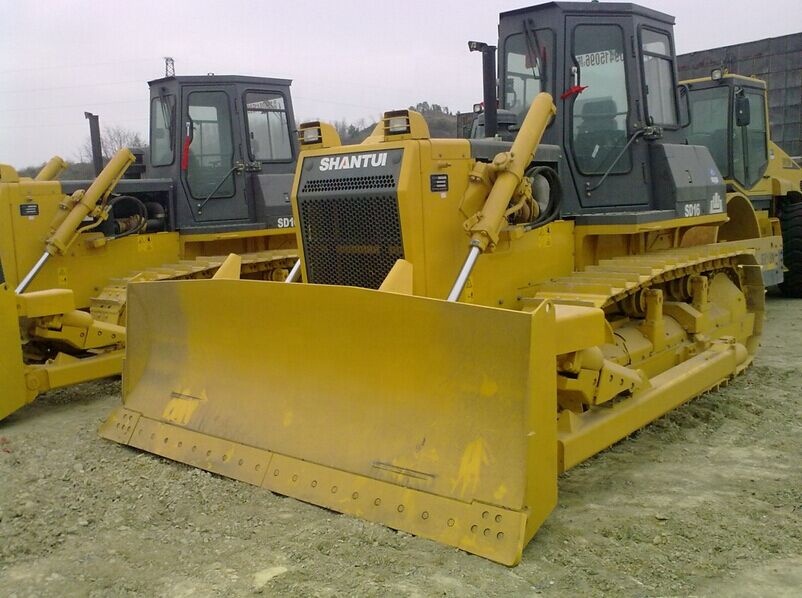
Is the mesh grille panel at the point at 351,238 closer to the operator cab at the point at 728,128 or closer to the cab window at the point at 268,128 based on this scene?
the cab window at the point at 268,128

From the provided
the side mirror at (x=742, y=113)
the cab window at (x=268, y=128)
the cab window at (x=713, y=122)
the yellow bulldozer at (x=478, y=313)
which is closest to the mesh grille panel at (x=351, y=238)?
the yellow bulldozer at (x=478, y=313)

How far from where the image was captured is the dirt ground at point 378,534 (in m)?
3.21

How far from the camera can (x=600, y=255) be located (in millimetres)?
6117

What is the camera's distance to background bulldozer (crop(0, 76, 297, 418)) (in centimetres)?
672

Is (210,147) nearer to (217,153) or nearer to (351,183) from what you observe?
(217,153)

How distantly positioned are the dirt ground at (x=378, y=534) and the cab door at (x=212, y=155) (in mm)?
3824

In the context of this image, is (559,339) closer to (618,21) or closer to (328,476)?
(328,476)

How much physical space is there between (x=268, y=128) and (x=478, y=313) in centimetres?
593

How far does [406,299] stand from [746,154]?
8.10 metres

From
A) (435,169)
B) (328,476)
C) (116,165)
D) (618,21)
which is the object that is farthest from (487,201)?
(116,165)

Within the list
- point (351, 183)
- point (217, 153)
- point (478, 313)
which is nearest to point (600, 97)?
point (351, 183)

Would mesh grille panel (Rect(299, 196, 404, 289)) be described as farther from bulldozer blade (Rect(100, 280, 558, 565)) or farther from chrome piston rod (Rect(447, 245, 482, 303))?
bulldozer blade (Rect(100, 280, 558, 565))

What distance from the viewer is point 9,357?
19.3 ft

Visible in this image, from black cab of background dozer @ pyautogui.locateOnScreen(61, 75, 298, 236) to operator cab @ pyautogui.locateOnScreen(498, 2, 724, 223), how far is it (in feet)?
11.1
